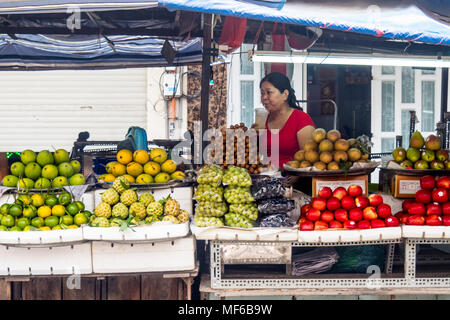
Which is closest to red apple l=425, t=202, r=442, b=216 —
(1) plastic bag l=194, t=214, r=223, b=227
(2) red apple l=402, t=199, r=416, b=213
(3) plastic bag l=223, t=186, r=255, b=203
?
(2) red apple l=402, t=199, r=416, b=213

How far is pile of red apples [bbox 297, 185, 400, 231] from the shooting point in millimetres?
3568

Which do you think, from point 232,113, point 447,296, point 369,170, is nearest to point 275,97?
point 369,170

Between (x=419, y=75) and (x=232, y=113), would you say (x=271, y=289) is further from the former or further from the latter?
(x=419, y=75)

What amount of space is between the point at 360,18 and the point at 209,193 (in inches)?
64.4

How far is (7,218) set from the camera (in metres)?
3.51

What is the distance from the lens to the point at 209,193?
3.65m

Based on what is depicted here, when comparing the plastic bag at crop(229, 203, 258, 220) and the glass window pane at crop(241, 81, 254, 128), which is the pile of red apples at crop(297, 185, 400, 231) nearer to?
the plastic bag at crop(229, 203, 258, 220)

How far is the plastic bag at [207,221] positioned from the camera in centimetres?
355

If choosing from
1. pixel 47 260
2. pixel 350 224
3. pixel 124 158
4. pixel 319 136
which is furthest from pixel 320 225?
pixel 47 260

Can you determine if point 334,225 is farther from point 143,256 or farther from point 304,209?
point 143,256

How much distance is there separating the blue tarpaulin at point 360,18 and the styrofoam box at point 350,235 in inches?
53.5

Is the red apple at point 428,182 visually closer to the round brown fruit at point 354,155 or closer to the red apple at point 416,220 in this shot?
the red apple at point 416,220
